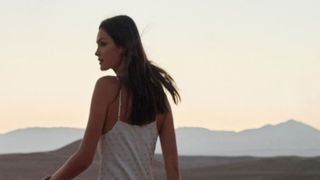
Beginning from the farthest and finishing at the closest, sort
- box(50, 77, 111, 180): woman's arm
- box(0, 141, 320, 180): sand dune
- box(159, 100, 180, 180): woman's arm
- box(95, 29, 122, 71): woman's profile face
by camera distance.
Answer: box(0, 141, 320, 180): sand dune < box(159, 100, 180, 180): woman's arm < box(95, 29, 122, 71): woman's profile face < box(50, 77, 111, 180): woman's arm

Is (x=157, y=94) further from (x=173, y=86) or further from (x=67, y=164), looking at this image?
(x=67, y=164)

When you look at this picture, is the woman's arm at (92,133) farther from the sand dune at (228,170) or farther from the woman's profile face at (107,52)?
the sand dune at (228,170)

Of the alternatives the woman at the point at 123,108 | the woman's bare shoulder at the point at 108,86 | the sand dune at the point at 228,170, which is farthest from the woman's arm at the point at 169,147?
the sand dune at the point at 228,170

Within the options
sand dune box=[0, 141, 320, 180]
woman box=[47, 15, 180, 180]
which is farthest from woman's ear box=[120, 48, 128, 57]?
sand dune box=[0, 141, 320, 180]

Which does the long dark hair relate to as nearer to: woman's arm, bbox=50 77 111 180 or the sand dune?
woman's arm, bbox=50 77 111 180

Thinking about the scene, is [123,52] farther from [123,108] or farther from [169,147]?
[169,147]

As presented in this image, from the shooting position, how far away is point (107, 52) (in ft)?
11.0

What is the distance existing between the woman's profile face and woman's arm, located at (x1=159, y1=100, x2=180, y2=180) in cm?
34

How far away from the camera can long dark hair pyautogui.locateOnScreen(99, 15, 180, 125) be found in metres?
3.35

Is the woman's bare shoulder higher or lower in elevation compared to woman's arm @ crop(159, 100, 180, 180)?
higher

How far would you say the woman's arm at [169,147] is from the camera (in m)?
3.48

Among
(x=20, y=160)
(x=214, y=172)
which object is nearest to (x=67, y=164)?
(x=214, y=172)

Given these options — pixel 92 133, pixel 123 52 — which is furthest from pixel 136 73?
pixel 92 133

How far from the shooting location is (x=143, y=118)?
3.36m
